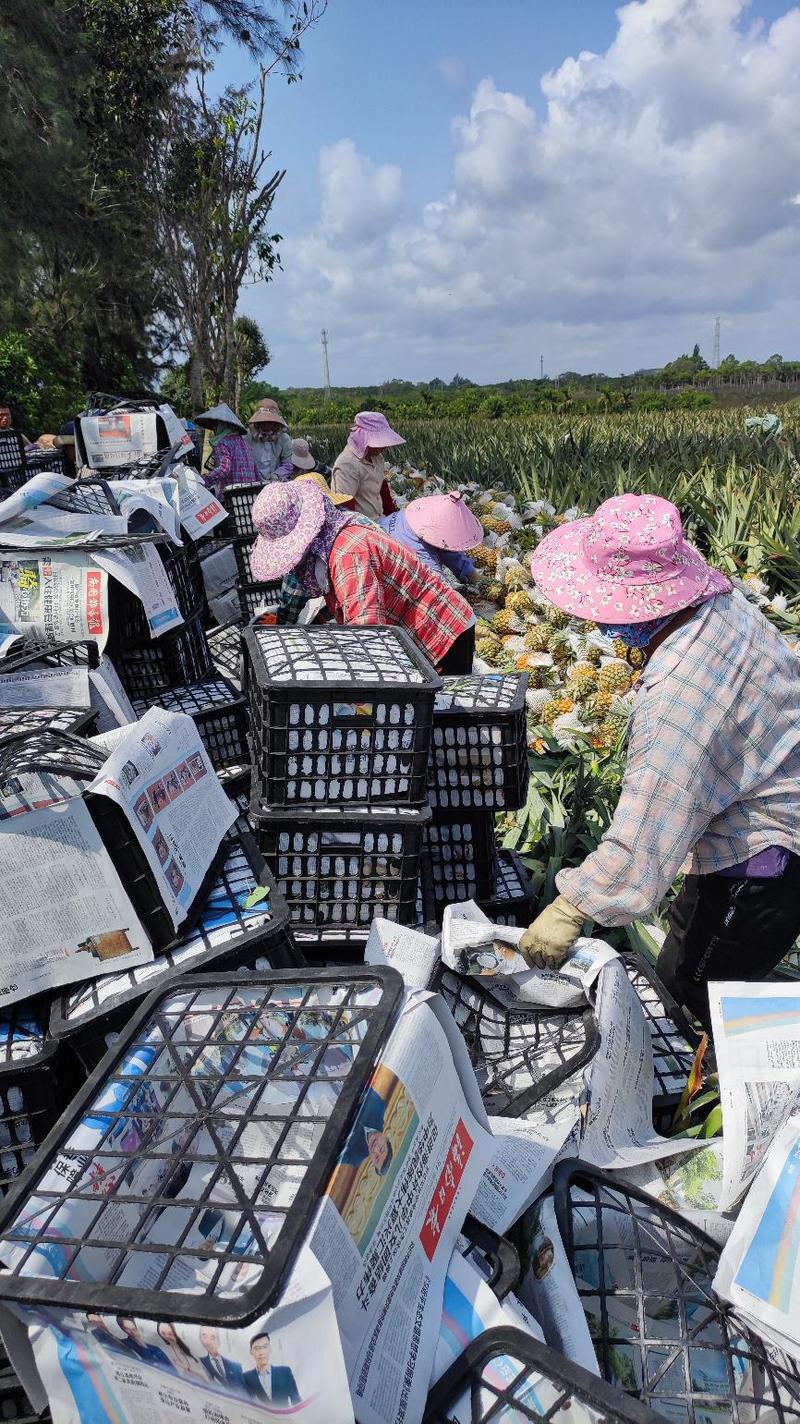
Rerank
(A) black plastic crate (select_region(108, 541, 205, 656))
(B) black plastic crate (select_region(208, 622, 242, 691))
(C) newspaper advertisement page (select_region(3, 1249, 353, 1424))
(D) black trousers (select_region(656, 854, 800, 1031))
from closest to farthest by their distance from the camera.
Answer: (C) newspaper advertisement page (select_region(3, 1249, 353, 1424)), (D) black trousers (select_region(656, 854, 800, 1031)), (A) black plastic crate (select_region(108, 541, 205, 656)), (B) black plastic crate (select_region(208, 622, 242, 691))

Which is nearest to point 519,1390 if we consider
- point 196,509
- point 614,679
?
point 196,509

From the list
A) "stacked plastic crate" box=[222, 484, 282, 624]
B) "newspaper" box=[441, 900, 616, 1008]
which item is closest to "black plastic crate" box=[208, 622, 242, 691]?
"stacked plastic crate" box=[222, 484, 282, 624]

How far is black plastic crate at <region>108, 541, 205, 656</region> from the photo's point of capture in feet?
9.20

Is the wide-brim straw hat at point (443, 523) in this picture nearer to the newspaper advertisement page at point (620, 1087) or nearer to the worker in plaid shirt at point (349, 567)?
the worker in plaid shirt at point (349, 567)

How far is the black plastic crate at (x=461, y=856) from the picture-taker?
2.56 m

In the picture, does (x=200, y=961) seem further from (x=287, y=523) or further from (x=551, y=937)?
(x=287, y=523)

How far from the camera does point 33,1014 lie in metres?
1.76

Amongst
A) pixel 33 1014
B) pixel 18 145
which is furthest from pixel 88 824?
pixel 18 145

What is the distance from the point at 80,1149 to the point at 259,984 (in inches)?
13.9

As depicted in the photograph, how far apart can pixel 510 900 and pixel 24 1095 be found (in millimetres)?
1387

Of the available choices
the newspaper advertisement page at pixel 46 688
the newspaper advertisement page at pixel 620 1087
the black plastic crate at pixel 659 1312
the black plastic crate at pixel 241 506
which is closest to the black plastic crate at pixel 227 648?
the black plastic crate at pixel 241 506

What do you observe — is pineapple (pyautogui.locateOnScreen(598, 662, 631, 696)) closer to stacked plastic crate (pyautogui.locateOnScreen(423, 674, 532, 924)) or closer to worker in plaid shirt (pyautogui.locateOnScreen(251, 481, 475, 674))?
worker in plaid shirt (pyautogui.locateOnScreen(251, 481, 475, 674))

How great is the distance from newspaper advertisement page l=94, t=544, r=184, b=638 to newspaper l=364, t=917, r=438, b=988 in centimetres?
129

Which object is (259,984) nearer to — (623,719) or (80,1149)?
(80,1149)
